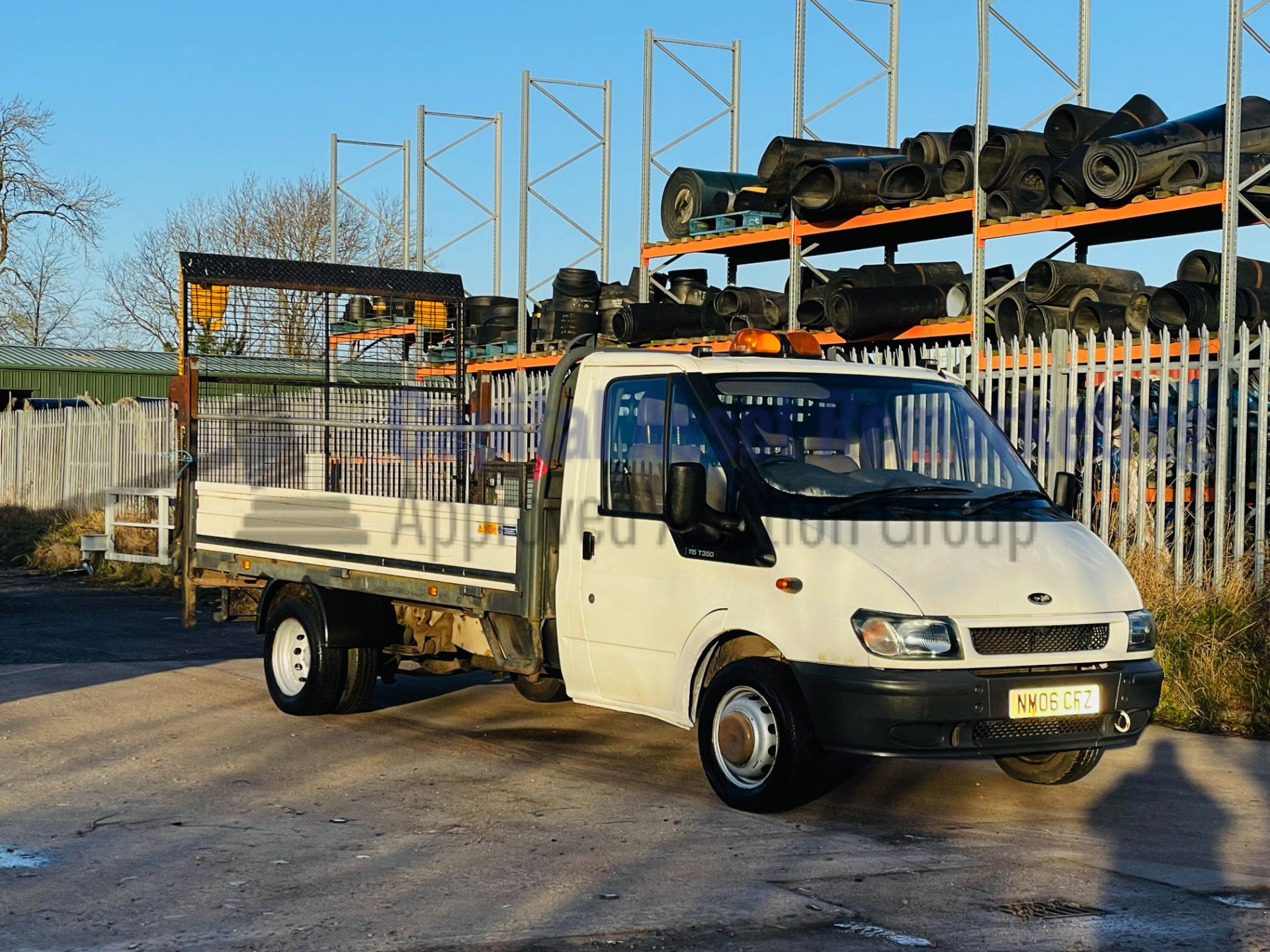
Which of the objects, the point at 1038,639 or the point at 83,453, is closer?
the point at 1038,639

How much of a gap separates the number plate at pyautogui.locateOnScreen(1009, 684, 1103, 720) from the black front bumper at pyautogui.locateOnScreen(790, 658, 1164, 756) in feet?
0.08

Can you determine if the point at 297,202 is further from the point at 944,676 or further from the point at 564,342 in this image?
the point at 944,676

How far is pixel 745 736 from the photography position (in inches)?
266

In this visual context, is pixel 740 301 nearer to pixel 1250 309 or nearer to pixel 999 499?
pixel 1250 309

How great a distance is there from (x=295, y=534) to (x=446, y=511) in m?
1.44

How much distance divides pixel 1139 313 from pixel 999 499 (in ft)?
29.0

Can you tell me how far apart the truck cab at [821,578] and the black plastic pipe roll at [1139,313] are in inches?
311

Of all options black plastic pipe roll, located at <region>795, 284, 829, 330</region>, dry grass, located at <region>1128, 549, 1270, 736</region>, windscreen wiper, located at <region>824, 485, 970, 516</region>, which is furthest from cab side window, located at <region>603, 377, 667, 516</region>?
black plastic pipe roll, located at <region>795, 284, 829, 330</region>

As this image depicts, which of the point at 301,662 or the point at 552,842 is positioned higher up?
the point at 301,662

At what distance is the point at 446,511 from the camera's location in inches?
329

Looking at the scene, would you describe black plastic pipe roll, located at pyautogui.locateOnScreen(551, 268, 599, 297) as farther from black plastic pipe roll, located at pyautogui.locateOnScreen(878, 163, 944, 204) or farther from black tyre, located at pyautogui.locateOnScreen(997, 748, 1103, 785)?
black tyre, located at pyautogui.locateOnScreen(997, 748, 1103, 785)

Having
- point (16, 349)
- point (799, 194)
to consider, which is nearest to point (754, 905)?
point (799, 194)

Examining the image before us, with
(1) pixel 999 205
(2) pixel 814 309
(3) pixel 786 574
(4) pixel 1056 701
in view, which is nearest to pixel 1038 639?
(4) pixel 1056 701

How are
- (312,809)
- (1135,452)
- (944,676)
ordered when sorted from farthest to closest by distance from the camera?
(1135,452) < (312,809) < (944,676)
